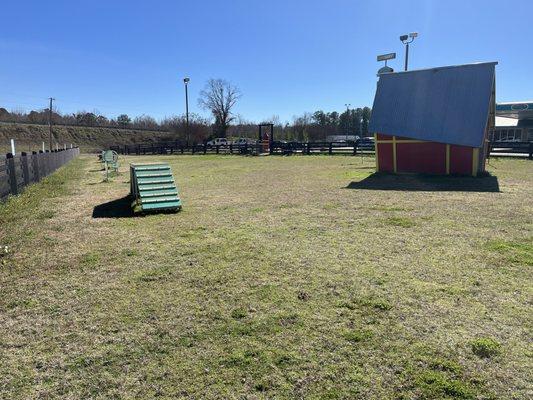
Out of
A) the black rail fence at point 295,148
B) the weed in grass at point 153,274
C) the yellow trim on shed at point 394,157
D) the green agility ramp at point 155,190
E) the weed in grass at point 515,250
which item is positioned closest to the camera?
the weed in grass at point 153,274

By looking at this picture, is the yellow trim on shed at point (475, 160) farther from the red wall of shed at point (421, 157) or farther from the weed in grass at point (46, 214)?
the weed in grass at point (46, 214)

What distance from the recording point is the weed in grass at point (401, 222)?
7047 mm

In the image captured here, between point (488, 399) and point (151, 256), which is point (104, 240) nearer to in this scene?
point (151, 256)

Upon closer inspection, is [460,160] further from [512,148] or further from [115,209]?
[512,148]

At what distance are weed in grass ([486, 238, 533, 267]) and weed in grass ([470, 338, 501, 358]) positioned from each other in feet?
7.33

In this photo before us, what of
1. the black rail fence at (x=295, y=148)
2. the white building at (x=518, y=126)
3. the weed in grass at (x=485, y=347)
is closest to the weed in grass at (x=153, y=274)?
the weed in grass at (x=485, y=347)

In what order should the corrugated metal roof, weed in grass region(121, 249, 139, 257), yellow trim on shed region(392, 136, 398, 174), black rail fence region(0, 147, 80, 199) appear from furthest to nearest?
yellow trim on shed region(392, 136, 398, 174) → the corrugated metal roof → black rail fence region(0, 147, 80, 199) → weed in grass region(121, 249, 139, 257)

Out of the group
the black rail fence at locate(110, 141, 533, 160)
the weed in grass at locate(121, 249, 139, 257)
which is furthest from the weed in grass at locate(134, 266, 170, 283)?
the black rail fence at locate(110, 141, 533, 160)

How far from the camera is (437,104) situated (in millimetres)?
15492

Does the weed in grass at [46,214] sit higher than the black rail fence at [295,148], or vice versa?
the black rail fence at [295,148]

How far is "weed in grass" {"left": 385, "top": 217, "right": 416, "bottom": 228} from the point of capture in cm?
705

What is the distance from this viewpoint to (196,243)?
6.16 m

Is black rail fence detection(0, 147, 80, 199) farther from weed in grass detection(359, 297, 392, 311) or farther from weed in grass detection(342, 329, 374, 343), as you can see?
weed in grass detection(342, 329, 374, 343)

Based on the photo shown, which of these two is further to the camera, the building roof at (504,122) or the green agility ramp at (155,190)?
the building roof at (504,122)
